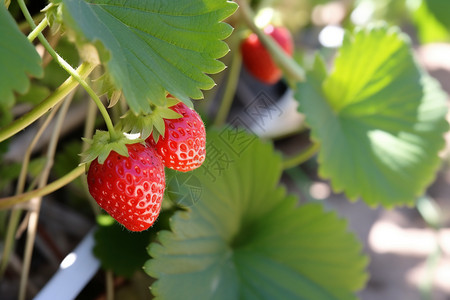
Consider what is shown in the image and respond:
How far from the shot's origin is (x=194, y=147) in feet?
1.57

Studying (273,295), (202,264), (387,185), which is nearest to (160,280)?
(202,264)

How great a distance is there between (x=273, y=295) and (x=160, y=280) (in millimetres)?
181

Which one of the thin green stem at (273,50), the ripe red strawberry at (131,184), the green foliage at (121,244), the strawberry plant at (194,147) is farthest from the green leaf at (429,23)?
the ripe red strawberry at (131,184)

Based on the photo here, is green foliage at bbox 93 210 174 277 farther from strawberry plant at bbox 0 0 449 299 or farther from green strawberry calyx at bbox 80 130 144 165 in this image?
green strawberry calyx at bbox 80 130 144 165

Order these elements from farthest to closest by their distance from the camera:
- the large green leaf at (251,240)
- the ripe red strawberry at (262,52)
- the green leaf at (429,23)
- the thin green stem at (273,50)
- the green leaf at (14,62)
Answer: the green leaf at (429,23) → the ripe red strawberry at (262,52) → the thin green stem at (273,50) → the large green leaf at (251,240) → the green leaf at (14,62)

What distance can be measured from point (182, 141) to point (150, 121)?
0.11ft

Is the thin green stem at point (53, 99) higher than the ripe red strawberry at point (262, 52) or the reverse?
higher

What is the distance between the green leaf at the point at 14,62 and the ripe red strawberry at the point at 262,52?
0.62 meters

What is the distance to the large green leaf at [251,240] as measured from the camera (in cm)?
65

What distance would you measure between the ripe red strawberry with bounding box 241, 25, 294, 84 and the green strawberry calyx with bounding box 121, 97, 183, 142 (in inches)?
Result: 19.9

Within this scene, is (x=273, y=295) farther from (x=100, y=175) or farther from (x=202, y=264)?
(x=100, y=175)

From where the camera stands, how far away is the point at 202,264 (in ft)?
2.19

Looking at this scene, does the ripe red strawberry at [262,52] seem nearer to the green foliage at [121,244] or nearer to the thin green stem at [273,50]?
the thin green stem at [273,50]

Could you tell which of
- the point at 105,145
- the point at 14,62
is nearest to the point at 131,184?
the point at 105,145
